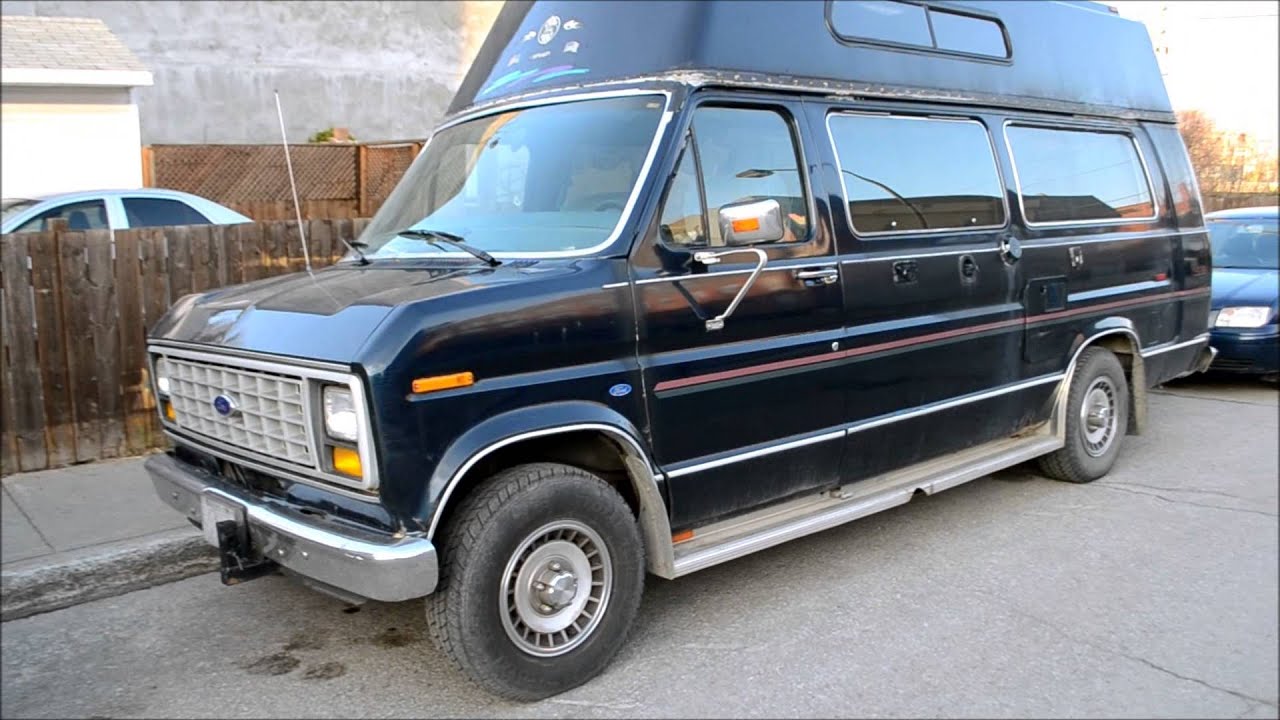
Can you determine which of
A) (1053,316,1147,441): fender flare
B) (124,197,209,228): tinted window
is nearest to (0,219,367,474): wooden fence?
(124,197,209,228): tinted window

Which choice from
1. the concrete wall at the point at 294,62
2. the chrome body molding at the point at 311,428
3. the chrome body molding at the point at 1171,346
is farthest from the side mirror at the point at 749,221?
the concrete wall at the point at 294,62

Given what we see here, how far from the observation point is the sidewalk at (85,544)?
4.88 metres

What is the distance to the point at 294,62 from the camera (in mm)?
20156

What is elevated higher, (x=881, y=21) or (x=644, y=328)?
(x=881, y=21)

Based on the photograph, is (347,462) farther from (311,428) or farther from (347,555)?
(347,555)

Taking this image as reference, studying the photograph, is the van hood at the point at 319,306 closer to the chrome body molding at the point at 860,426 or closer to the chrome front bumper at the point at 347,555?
the chrome front bumper at the point at 347,555

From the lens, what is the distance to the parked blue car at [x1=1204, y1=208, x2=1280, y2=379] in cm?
721

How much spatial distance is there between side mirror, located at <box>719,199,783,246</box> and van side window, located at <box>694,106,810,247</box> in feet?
0.55

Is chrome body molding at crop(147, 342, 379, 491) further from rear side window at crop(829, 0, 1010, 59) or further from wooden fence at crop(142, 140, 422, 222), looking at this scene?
wooden fence at crop(142, 140, 422, 222)

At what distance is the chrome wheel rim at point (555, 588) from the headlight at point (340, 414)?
0.72 metres

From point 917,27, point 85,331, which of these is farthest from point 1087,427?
point 85,331

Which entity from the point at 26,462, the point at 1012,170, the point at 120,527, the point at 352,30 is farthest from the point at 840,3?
the point at 352,30

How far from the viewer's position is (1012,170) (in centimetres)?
596

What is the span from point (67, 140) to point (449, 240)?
448cm
